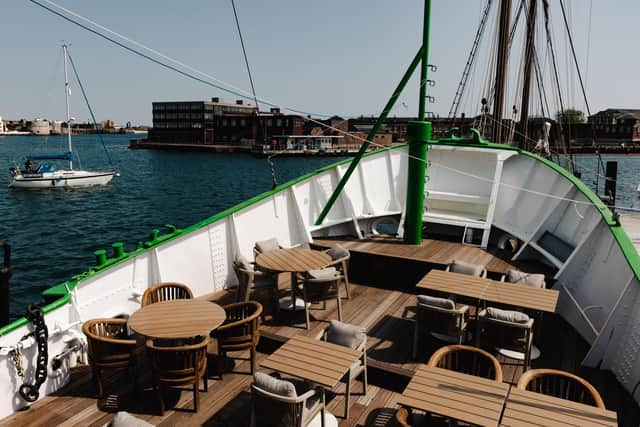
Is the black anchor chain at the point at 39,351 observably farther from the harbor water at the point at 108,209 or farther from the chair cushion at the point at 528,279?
the harbor water at the point at 108,209

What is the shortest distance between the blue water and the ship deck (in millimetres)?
14026

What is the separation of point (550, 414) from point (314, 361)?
2.13 m

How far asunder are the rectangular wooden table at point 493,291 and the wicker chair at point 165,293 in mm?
3465

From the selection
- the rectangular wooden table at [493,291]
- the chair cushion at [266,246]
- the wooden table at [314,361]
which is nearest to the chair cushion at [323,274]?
the chair cushion at [266,246]

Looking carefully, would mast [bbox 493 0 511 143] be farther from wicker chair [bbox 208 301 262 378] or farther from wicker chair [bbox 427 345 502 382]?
wicker chair [bbox 208 301 262 378]

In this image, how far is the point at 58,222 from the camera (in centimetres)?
3566

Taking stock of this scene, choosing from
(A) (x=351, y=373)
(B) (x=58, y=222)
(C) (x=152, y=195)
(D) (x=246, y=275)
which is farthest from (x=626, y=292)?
(C) (x=152, y=195)

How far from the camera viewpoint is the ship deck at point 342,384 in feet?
15.9

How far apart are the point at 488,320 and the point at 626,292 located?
1820 millimetres

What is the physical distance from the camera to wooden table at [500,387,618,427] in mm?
3588

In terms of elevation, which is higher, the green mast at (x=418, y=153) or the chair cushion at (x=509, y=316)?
the green mast at (x=418, y=153)

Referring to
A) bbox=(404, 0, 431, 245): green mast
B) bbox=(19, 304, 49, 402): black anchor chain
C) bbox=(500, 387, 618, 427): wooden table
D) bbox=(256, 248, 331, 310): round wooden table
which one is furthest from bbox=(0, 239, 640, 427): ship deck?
bbox=(500, 387, 618, 427): wooden table

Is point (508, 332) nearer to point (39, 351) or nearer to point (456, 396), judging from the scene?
point (456, 396)

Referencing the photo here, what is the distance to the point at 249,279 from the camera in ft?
23.0
